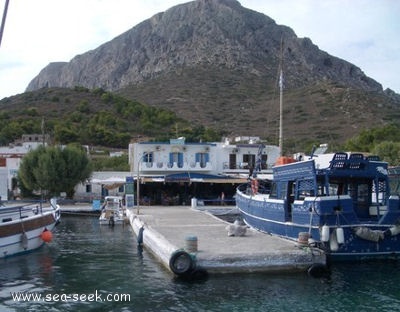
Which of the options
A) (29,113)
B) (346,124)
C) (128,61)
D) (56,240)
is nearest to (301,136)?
(346,124)

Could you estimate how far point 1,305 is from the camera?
12.9m

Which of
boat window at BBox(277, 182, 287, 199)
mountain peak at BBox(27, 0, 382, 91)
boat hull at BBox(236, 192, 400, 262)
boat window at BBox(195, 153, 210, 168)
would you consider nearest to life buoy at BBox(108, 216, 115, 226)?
boat window at BBox(277, 182, 287, 199)

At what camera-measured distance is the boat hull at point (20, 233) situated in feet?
62.4

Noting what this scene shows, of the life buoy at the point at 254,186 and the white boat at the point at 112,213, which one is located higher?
the life buoy at the point at 254,186

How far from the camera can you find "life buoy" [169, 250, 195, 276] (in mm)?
14641

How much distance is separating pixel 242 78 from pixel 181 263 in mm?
127446

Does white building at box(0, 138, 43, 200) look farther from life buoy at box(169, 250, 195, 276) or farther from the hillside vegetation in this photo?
life buoy at box(169, 250, 195, 276)

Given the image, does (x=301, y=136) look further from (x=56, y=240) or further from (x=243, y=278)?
(x=243, y=278)

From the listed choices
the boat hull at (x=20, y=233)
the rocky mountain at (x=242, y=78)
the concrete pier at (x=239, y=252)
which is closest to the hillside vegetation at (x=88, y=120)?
the rocky mountain at (x=242, y=78)

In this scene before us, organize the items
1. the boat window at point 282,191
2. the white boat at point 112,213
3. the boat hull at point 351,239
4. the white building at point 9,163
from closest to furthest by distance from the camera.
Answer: the boat hull at point 351,239 → the boat window at point 282,191 → the white building at point 9,163 → the white boat at point 112,213

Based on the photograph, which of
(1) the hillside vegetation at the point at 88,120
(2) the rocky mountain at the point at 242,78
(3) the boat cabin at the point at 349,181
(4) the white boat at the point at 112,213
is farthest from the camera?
(2) the rocky mountain at the point at 242,78

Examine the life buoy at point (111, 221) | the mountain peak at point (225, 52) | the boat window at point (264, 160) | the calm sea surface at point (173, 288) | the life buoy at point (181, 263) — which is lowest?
the life buoy at point (111, 221)

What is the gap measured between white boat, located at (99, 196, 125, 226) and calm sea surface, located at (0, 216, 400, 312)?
11807 mm

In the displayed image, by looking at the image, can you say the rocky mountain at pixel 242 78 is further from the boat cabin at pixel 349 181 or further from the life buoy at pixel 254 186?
the boat cabin at pixel 349 181
